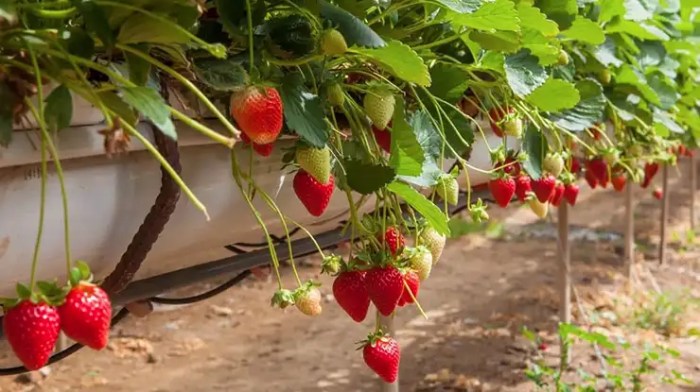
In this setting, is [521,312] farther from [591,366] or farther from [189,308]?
[189,308]

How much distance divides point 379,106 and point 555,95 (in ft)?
1.22

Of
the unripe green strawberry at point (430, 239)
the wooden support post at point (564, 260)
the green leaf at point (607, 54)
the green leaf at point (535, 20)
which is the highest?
the green leaf at point (535, 20)

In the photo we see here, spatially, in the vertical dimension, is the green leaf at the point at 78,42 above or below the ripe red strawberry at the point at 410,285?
above

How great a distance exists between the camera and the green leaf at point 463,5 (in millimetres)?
869

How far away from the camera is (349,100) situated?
958 mm

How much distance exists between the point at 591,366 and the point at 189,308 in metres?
2.15

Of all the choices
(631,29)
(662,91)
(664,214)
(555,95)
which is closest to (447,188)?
(555,95)

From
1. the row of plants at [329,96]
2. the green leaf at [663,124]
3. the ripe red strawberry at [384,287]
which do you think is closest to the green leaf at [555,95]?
the row of plants at [329,96]

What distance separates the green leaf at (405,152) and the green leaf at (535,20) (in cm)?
27

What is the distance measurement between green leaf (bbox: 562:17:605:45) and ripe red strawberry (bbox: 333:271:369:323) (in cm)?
65

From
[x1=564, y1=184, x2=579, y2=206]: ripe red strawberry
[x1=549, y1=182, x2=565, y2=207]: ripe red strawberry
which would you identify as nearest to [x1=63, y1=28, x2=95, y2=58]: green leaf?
[x1=549, y1=182, x2=565, y2=207]: ripe red strawberry

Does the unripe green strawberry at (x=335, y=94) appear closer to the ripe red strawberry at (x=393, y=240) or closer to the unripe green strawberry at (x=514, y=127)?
the ripe red strawberry at (x=393, y=240)

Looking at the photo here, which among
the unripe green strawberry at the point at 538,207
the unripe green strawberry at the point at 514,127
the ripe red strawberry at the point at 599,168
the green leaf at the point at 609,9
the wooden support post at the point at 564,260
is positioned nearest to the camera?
the unripe green strawberry at the point at 514,127

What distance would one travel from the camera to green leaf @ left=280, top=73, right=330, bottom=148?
782mm
